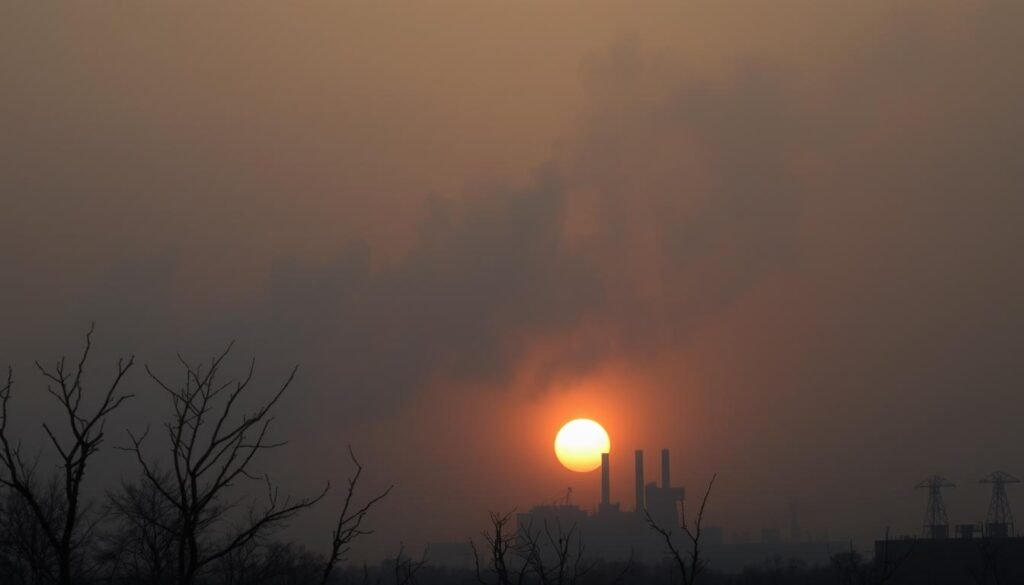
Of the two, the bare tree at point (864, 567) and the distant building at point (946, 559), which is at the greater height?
the bare tree at point (864, 567)

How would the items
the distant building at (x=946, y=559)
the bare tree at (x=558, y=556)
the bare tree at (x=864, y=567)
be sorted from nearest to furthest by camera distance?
the bare tree at (x=558, y=556), the bare tree at (x=864, y=567), the distant building at (x=946, y=559)

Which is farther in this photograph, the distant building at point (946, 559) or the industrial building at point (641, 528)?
the industrial building at point (641, 528)

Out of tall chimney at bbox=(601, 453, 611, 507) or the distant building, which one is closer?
the distant building

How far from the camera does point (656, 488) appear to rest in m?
117

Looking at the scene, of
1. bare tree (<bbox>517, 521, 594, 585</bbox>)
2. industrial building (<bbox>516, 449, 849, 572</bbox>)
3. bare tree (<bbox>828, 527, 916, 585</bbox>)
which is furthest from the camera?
industrial building (<bbox>516, 449, 849, 572</bbox>)

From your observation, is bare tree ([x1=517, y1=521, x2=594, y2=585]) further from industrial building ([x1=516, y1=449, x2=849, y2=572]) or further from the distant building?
industrial building ([x1=516, y1=449, x2=849, y2=572])

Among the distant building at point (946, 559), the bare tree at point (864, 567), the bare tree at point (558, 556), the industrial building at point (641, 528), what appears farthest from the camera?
the industrial building at point (641, 528)

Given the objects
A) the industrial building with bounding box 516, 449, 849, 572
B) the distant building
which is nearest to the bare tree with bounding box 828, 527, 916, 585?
the distant building

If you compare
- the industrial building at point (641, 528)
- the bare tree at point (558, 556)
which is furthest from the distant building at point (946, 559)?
the industrial building at point (641, 528)

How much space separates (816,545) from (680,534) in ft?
84.4

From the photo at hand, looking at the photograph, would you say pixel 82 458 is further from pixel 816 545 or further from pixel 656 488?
pixel 816 545

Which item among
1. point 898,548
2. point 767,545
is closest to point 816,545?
point 767,545

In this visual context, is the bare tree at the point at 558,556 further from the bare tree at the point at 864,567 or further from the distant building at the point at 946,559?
the distant building at the point at 946,559

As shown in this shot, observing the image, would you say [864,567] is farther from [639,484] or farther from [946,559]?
Answer: [639,484]
